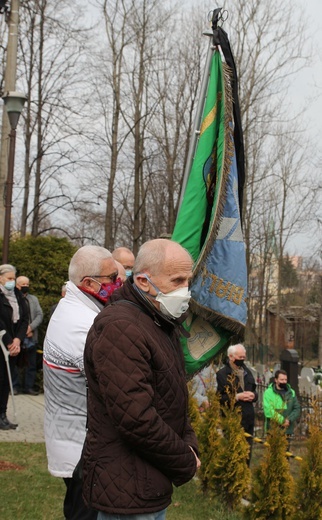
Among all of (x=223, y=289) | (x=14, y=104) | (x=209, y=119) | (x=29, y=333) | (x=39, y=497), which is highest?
(x=14, y=104)

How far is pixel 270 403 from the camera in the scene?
395 inches

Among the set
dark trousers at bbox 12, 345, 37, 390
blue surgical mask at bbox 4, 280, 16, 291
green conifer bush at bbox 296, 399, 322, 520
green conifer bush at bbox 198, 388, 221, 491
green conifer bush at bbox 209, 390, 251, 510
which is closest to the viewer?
green conifer bush at bbox 296, 399, 322, 520

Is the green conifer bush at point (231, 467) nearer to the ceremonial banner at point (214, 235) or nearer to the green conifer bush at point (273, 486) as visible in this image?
the green conifer bush at point (273, 486)

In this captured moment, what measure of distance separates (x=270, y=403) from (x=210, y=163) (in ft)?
17.0

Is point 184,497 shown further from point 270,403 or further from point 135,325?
point 135,325

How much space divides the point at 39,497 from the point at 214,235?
2802mm

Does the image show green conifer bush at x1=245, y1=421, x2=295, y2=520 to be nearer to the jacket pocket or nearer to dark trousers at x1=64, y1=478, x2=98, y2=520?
dark trousers at x1=64, y1=478, x2=98, y2=520

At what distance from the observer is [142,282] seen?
319 cm

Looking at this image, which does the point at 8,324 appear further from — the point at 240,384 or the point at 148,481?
the point at 148,481

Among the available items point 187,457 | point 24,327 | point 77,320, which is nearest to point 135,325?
point 187,457

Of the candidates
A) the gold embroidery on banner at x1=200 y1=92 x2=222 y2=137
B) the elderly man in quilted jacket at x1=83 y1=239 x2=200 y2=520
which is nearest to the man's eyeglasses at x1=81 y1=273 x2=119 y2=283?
the elderly man in quilted jacket at x1=83 y1=239 x2=200 y2=520

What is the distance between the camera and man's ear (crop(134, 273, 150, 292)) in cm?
318

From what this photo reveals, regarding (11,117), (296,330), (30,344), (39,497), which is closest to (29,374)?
(30,344)

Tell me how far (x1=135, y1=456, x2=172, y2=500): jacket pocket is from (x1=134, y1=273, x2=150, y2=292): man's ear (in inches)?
27.4
